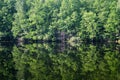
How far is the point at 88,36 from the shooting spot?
7444 centimetres

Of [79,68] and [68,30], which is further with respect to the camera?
[68,30]

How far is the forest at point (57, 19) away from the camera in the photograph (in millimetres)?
72188

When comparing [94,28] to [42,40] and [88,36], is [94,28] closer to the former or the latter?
[88,36]

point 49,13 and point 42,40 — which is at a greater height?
point 49,13

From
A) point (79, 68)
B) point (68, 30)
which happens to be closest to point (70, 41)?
point (68, 30)

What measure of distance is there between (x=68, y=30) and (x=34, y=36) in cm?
743

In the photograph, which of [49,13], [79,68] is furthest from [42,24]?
[79,68]

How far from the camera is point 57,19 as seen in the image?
76.1 m

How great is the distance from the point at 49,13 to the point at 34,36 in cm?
586

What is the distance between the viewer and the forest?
72188mm

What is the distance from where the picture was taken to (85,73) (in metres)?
25.9

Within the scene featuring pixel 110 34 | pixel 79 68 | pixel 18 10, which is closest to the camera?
pixel 79 68

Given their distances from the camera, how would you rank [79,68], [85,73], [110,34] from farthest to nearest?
[110,34] < [79,68] < [85,73]

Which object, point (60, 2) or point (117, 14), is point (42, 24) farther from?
point (117, 14)
